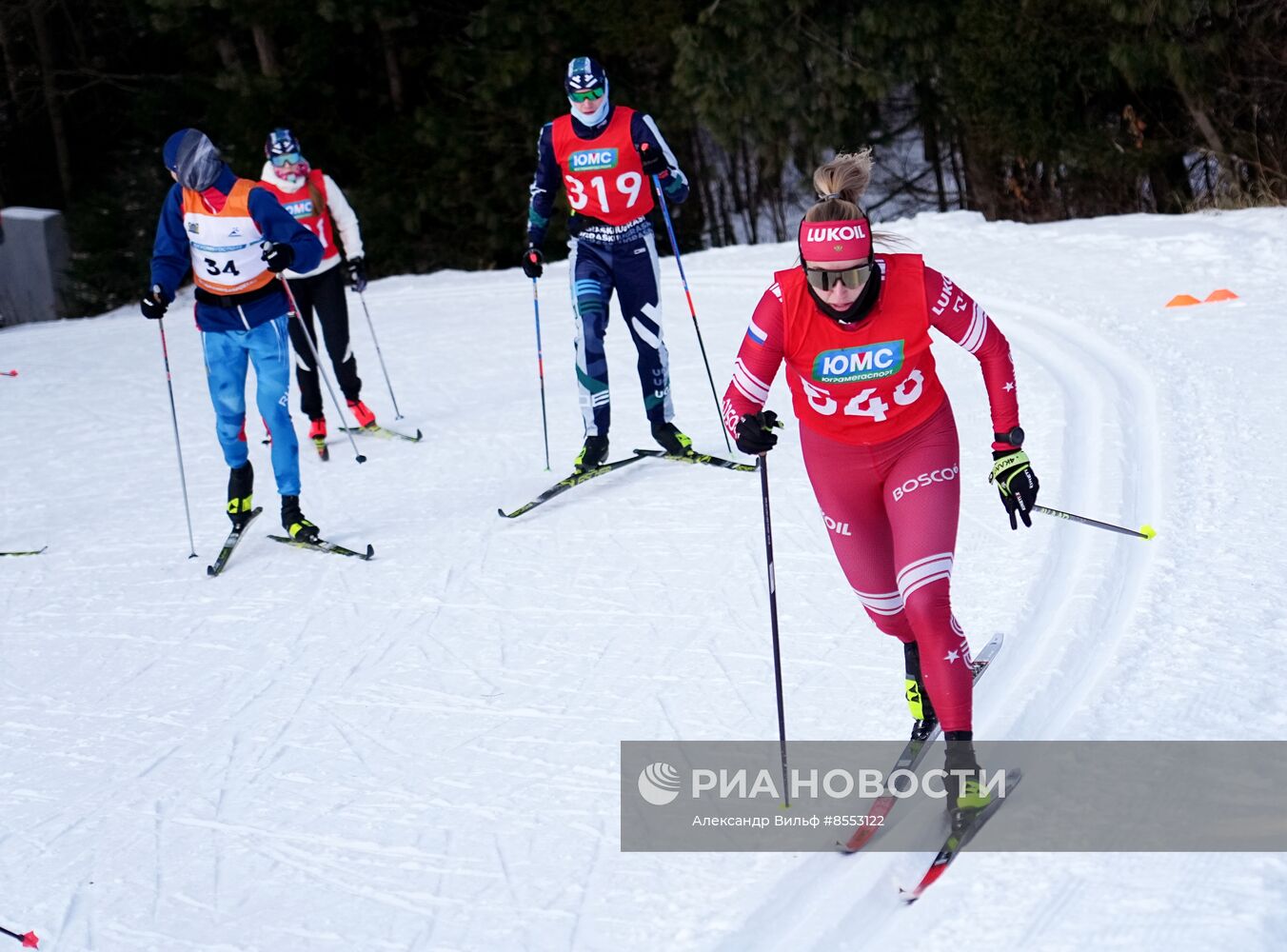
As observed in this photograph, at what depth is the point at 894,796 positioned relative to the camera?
3971 millimetres

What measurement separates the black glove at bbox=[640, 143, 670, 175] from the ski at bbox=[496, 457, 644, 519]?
150 cm

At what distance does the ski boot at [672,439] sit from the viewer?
7.27 metres

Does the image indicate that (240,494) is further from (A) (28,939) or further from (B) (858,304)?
(B) (858,304)

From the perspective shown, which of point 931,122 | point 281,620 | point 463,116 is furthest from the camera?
point 463,116

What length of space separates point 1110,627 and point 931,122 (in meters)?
→ 12.2

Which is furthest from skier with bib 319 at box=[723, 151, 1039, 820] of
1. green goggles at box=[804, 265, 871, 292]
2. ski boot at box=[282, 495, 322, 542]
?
ski boot at box=[282, 495, 322, 542]

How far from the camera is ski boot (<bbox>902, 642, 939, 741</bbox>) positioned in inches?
162

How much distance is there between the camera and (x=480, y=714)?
492cm

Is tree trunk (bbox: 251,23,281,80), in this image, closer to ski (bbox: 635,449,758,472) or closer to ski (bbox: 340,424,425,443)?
ski (bbox: 340,424,425,443)

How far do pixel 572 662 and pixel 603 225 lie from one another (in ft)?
8.31

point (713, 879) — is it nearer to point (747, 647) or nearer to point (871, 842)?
point (871, 842)

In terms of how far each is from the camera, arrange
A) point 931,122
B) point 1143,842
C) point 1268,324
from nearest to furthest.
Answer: point 1143,842 → point 1268,324 → point 931,122

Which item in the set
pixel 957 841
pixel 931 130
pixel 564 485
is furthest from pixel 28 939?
pixel 931 130

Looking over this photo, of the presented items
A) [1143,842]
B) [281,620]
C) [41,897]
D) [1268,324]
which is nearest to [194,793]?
[41,897]
